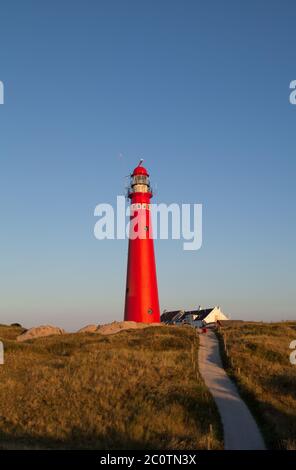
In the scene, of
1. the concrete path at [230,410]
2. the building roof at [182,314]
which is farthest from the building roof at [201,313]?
the concrete path at [230,410]

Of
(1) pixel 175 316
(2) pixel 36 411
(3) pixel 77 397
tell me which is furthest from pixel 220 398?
(1) pixel 175 316

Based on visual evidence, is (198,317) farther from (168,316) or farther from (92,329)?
(92,329)

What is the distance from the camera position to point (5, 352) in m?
34.1

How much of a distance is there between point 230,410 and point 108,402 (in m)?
5.46

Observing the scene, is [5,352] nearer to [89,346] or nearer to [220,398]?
[89,346]

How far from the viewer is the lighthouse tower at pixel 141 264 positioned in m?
45.0

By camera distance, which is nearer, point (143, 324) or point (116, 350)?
point (116, 350)

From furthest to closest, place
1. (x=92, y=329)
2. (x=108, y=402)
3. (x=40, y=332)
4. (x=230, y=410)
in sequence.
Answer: (x=92, y=329) → (x=40, y=332) → (x=108, y=402) → (x=230, y=410)

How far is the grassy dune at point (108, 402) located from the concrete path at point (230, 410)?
1.49 feet

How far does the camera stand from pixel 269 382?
22.5m

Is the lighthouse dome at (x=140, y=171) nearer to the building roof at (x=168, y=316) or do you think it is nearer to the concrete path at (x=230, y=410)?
the concrete path at (x=230, y=410)

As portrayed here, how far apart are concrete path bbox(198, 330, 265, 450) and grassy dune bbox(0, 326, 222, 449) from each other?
454mm

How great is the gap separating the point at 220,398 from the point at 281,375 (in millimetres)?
5141

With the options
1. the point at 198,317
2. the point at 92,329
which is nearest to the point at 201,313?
the point at 198,317
